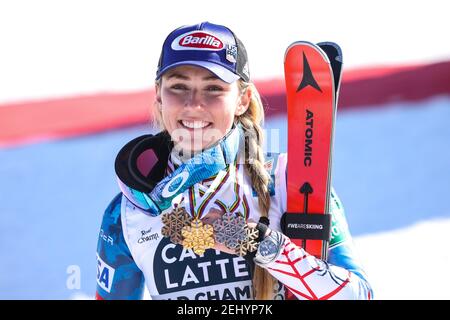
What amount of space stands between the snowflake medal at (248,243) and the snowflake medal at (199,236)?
0.09 metres

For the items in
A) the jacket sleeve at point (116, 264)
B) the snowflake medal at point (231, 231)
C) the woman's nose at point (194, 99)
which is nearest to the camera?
the snowflake medal at point (231, 231)

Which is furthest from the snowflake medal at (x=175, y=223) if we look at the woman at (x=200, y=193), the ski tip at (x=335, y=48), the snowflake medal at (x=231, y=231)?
the ski tip at (x=335, y=48)

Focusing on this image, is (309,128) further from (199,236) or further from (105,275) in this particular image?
(105,275)

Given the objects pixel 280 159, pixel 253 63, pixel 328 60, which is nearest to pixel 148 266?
pixel 280 159

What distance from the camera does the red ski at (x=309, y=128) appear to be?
278 centimetres

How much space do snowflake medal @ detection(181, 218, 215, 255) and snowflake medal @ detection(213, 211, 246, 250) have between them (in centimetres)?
2

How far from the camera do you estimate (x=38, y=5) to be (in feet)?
30.8

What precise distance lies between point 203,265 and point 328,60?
0.87m

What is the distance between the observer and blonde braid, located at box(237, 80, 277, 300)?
2670mm

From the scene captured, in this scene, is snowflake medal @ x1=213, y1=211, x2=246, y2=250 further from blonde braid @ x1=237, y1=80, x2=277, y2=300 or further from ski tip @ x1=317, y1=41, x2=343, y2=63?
ski tip @ x1=317, y1=41, x2=343, y2=63

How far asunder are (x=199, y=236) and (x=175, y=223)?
10 centimetres

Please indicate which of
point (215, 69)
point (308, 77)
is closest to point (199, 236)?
point (215, 69)

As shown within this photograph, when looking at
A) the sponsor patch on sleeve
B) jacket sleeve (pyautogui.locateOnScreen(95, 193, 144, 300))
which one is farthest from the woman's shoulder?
the sponsor patch on sleeve

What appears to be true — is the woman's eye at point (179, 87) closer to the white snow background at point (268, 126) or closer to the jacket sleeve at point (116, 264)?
the jacket sleeve at point (116, 264)
